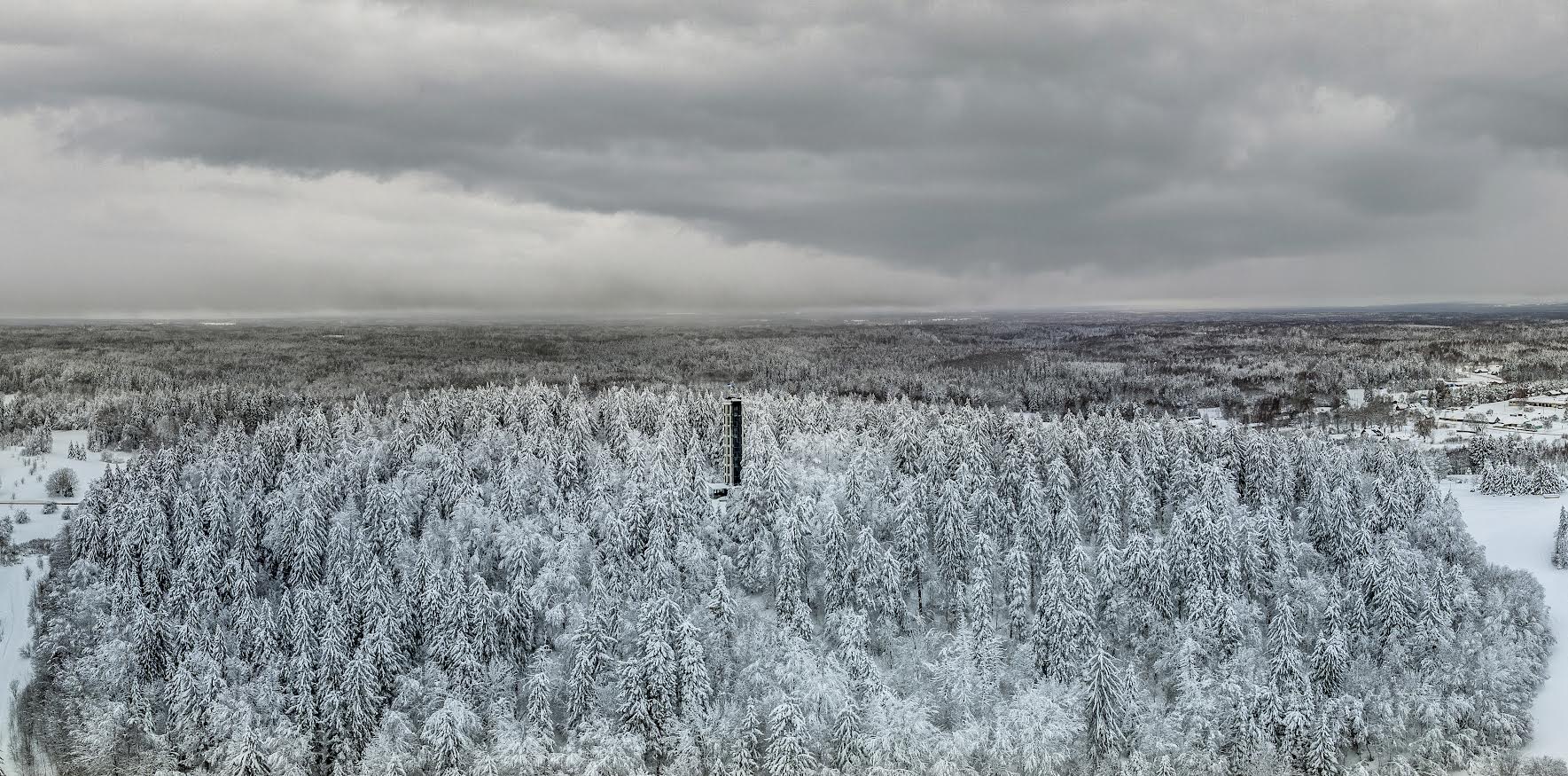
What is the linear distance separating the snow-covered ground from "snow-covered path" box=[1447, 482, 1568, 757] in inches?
4340

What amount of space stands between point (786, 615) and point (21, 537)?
81.5 meters

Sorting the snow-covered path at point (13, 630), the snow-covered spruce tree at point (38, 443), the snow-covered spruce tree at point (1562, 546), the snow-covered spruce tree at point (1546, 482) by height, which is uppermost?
the snow-covered spruce tree at point (38, 443)

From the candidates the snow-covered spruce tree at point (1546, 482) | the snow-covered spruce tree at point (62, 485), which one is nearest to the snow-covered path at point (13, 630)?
the snow-covered spruce tree at point (62, 485)

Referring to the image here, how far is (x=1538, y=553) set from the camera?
8169cm

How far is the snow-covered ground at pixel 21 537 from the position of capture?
215ft

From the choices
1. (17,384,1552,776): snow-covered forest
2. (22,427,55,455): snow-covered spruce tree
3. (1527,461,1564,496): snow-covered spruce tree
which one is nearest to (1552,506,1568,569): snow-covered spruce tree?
(17,384,1552,776): snow-covered forest

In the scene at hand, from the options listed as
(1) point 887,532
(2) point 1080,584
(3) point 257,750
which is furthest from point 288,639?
(2) point 1080,584

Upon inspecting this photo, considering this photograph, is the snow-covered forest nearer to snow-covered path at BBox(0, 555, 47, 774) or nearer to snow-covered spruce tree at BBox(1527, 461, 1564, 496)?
snow-covered path at BBox(0, 555, 47, 774)

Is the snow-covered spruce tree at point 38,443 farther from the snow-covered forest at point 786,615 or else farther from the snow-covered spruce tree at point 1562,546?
the snow-covered spruce tree at point 1562,546

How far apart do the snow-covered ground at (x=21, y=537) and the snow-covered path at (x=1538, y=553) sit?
110 m

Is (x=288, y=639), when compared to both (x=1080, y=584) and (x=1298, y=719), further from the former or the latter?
(x=1298, y=719)

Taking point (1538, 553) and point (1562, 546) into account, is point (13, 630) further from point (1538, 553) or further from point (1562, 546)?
point (1538, 553)

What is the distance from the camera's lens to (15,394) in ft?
475

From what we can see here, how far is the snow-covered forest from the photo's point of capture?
2296 inches
